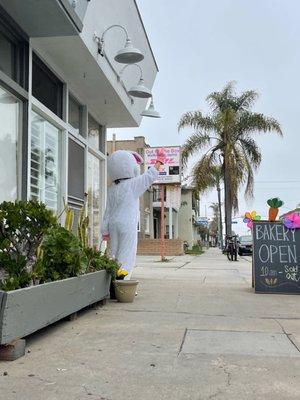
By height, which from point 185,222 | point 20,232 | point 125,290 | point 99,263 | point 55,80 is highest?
point 55,80

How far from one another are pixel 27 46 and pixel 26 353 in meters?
5.40

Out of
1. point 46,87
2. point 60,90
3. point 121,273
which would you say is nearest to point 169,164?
point 60,90

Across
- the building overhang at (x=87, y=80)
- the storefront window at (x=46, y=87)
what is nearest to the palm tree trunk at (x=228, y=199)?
the building overhang at (x=87, y=80)

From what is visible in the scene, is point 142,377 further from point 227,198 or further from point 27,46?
point 227,198

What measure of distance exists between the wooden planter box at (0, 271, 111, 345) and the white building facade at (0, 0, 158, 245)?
2.24 meters

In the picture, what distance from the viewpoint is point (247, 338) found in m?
5.54

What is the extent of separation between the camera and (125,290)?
7891 millimetres

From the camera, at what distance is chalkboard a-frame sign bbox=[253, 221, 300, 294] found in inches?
369

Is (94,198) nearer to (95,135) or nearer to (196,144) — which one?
(95,135)

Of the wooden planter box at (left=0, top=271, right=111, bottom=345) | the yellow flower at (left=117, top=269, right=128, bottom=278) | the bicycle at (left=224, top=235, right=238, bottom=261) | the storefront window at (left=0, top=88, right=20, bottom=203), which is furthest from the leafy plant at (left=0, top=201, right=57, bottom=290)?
the bicycle at (left=224, top=235, right=238, bottom=261)

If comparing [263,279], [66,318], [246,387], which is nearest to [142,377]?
[246,387]

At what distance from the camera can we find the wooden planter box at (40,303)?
14.3 feet

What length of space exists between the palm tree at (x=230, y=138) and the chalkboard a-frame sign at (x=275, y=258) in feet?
60.2

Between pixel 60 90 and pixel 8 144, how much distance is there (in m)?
2.82
